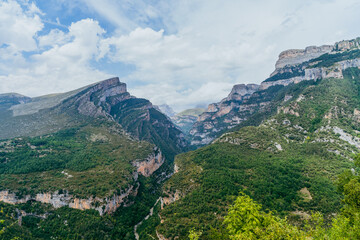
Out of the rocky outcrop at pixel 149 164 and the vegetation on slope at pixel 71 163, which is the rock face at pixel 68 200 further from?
the rocky outcrop at pixel 149 164

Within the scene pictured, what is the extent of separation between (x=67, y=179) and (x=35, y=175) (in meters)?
14.8

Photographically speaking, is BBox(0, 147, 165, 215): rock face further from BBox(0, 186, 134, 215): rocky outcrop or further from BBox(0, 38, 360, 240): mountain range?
BBox(0, 38, 360, 240): mountain range

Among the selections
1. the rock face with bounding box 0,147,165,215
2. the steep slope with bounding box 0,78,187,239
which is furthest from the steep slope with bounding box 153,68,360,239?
the steep slope with bounding box 0,78,187,239

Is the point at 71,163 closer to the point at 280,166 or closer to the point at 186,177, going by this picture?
the point at 186,177

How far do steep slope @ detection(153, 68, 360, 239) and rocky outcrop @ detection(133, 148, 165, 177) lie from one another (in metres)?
37.6

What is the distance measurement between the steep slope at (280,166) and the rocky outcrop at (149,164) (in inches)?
1482

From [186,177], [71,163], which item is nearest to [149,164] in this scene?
[71,163]

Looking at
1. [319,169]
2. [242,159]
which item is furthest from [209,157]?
[319,169]

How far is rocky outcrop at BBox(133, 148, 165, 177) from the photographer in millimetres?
121625

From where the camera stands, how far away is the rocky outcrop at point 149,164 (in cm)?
12162

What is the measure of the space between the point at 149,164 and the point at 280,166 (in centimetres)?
9128

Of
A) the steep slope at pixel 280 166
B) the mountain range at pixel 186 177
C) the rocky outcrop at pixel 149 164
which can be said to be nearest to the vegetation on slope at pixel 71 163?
the mountain range at pixel 186 177

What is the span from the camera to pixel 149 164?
442ft

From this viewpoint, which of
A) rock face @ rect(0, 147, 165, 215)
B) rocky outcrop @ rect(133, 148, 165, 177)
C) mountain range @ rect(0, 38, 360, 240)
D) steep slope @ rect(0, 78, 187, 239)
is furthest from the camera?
rocky outcrop @ rect(133, 148, 165, 177)
